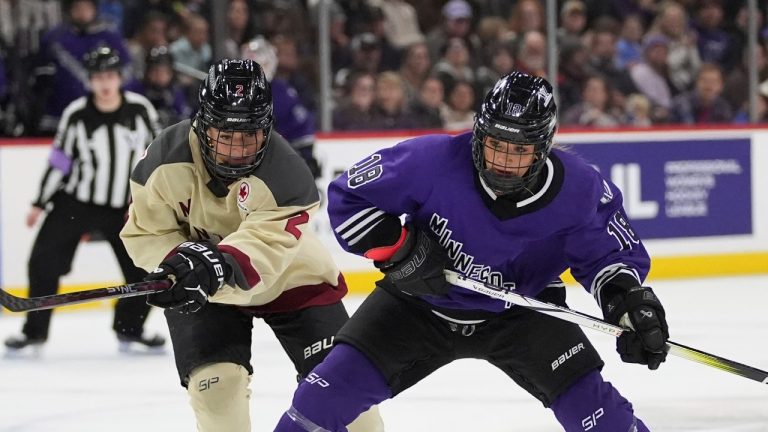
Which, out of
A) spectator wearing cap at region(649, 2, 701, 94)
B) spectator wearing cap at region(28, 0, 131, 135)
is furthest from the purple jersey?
spectator wearing cap at region(649, 2, 701, 94)

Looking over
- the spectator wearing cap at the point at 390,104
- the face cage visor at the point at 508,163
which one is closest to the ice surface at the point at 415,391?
the face cage visor at the point at 508,163

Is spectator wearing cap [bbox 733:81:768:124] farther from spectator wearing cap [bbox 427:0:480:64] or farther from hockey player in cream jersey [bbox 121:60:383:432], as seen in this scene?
hockey player in cream jersey [bbox 121:60:383:432]

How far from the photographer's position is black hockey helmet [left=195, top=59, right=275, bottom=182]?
303 centimetres

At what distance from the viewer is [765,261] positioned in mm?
7930

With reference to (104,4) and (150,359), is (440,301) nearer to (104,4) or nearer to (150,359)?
(150,359)

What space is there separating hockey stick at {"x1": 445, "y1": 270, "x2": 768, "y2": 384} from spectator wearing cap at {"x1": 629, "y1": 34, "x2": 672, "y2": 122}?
567cm

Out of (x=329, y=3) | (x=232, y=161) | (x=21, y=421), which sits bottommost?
(x=21, y=421)

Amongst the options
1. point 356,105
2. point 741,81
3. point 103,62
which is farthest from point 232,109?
→ point 741,81

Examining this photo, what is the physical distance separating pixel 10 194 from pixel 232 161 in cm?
384

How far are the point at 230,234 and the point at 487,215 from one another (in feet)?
2.22

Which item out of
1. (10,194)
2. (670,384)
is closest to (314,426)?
(670,384)

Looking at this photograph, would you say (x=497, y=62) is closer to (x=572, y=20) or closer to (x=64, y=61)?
(x=572, y=20)

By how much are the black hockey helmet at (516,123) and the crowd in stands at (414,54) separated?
12.6 feet

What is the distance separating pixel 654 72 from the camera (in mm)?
8492
